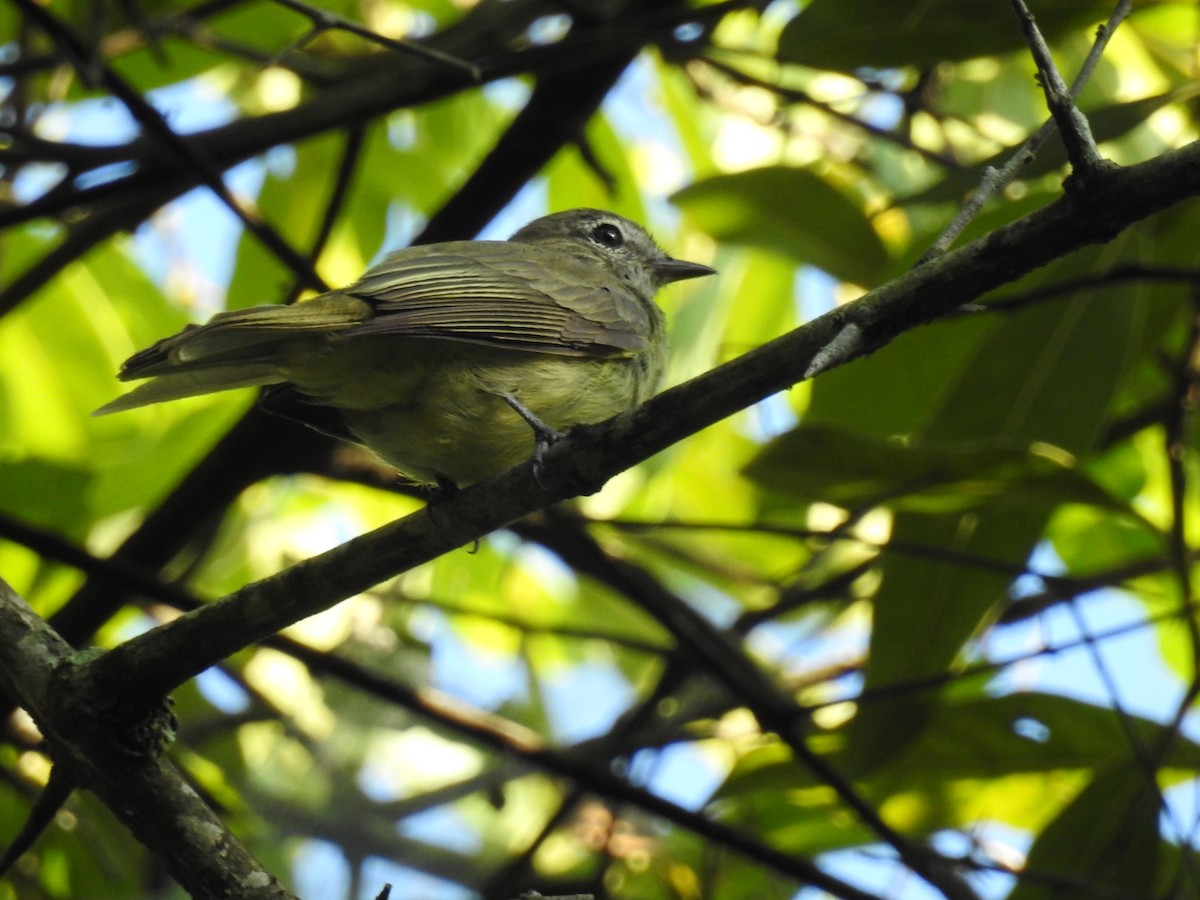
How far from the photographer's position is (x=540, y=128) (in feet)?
13.9

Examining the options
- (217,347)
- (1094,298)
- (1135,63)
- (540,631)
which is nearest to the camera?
(217,347)

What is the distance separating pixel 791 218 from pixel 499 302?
132cm

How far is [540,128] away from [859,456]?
56.8 inches

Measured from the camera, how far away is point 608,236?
5.35m

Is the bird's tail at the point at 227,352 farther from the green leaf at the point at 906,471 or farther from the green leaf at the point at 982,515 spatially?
the green leaf at the point at 982,515

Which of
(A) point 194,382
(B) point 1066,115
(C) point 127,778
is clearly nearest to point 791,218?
(A) point 194,382

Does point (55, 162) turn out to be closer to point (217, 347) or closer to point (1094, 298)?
point (217, 347)

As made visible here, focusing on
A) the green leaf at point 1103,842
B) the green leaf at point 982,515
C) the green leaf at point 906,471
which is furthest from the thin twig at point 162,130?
the green leaf at point 1103,842

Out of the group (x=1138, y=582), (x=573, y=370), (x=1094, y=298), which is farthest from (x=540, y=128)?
(x=1138, y=582)

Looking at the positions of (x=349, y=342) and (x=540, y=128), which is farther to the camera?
(x=540, y=128)

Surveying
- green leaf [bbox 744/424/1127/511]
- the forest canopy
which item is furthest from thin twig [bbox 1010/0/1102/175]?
green leaf [bbox 744/424/1127/511]

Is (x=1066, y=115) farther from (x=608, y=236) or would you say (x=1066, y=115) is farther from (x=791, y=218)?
(x=608, y=236)

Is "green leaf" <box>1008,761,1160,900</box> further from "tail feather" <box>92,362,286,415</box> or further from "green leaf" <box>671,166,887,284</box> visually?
"tail feather" <box>92,362,286,415</box>

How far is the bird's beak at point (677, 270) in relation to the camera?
17.4 feet
